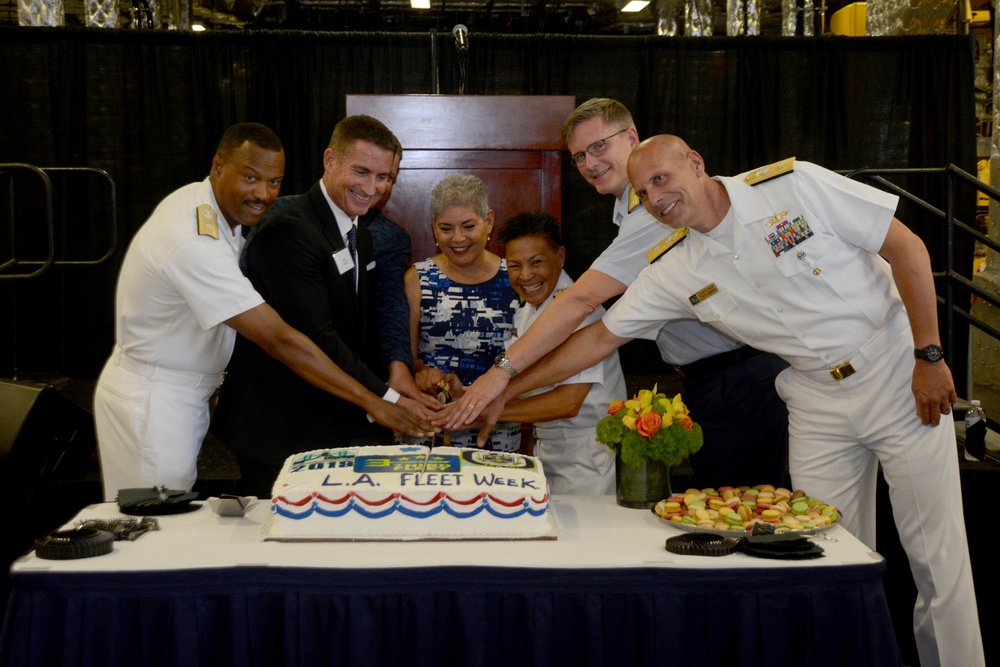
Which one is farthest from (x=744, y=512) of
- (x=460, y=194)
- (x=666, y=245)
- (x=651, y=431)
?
(x=460, y=194)

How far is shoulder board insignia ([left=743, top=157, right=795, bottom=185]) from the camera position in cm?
247

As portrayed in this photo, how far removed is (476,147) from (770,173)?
157cm

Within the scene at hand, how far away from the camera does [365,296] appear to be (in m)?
2.91

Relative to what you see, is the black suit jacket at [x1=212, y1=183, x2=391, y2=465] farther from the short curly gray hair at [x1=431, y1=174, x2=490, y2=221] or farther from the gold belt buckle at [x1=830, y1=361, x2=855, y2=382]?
the gold belt buckle at [x1=830, y1=361, x2=855, y2=382]

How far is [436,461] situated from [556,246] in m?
0.96

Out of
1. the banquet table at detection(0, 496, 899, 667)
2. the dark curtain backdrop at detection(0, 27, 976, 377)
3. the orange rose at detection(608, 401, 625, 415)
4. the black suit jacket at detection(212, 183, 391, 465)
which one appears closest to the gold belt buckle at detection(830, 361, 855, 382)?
the orange rose at detection(608, 401, 625, 415)

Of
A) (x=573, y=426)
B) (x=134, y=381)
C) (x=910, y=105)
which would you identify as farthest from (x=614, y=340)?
(x=910, y=105)

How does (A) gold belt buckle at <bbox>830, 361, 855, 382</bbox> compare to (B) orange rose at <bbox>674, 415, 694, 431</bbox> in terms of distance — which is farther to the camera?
(A) gold belt buckle at <bbox>830, 361, 855, 382</bbox>

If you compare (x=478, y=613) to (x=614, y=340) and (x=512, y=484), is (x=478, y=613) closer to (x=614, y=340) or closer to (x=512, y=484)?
(x=512, y=484)

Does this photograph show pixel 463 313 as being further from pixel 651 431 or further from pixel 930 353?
pixel 930 353

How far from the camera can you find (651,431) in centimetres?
229

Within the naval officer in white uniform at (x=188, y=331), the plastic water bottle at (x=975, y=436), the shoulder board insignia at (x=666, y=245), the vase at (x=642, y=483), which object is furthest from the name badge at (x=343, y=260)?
the plastic water bottle at (x=975, y=436)

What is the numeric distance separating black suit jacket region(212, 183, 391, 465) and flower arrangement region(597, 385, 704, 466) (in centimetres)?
75

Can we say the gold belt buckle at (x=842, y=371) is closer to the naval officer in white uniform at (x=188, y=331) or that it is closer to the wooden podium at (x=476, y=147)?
the naval officer in white uniform at (x=188, y=331)
